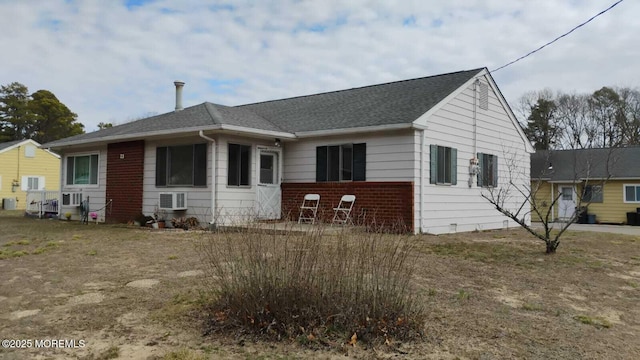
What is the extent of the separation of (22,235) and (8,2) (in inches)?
207

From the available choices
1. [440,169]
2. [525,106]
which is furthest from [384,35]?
[525,106]

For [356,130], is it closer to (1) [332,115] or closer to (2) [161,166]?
(1) [332,115]

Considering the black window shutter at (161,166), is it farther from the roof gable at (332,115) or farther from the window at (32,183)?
the window at (32,183)

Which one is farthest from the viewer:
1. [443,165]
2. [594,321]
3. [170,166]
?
[170,166]

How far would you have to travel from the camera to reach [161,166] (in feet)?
43.4

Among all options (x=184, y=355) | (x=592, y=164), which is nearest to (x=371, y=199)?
(x=184, y=355)

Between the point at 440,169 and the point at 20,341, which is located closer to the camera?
the point at 20,341

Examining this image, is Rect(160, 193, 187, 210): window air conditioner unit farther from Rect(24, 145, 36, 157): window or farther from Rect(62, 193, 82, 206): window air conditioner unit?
Rect(24, 145, 36, 157): window

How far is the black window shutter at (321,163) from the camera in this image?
12.6m

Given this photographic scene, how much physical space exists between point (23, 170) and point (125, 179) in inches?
814

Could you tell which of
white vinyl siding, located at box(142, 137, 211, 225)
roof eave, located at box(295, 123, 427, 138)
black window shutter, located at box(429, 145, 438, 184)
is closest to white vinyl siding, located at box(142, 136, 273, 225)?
white vinyl siding, located at box(142, 137, 211, 225)

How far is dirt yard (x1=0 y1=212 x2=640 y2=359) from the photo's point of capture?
12.0 feet

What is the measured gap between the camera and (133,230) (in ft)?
39.5

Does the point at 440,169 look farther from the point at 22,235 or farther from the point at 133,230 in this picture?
the point at 22,235
